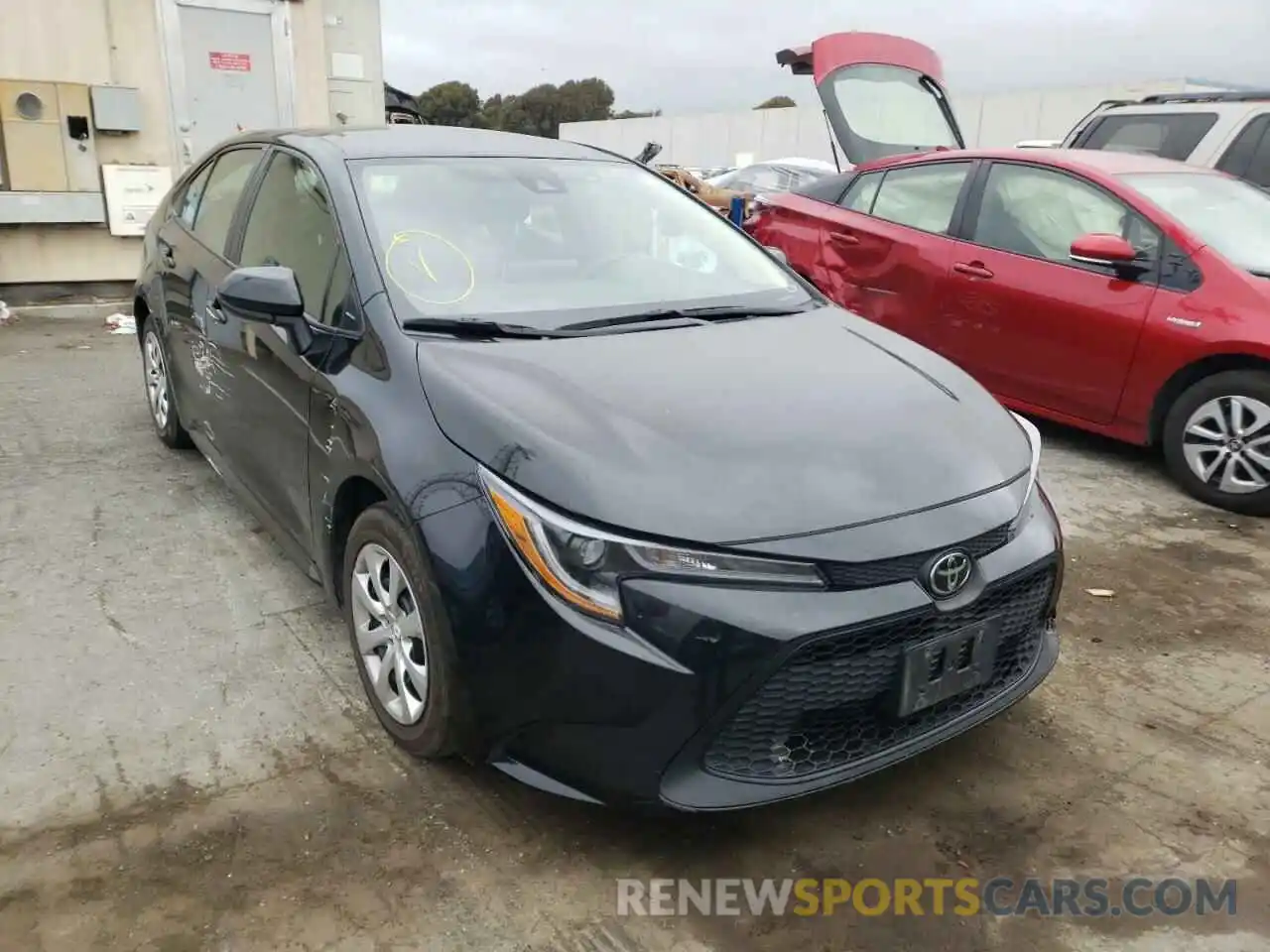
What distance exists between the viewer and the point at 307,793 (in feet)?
8.19

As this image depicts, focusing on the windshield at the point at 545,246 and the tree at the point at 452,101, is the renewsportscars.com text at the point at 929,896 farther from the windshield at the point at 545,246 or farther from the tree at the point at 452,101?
the tree at the point at 452,101

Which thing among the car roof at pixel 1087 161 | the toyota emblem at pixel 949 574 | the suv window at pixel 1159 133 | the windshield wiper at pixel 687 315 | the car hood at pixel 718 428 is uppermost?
the suv window at pixel 1159 133

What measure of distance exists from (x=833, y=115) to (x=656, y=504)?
239 inches

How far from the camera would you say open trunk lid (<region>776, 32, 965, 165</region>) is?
7281 millimetres

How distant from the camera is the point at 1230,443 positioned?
4.49 meters

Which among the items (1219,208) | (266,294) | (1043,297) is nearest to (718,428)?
(266,294)

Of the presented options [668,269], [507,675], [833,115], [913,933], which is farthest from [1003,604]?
[833,115]

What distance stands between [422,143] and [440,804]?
210 cm

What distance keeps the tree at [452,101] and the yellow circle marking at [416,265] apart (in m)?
68.1

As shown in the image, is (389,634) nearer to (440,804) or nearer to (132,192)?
(440,804)

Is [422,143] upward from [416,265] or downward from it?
upward

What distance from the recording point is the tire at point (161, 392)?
461 cm

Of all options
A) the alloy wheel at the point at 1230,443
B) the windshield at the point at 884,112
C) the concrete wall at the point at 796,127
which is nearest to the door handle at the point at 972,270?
the alloy wheel at the point at 1230,443

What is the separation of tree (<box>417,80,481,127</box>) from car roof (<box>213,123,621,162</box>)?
6718 cm
